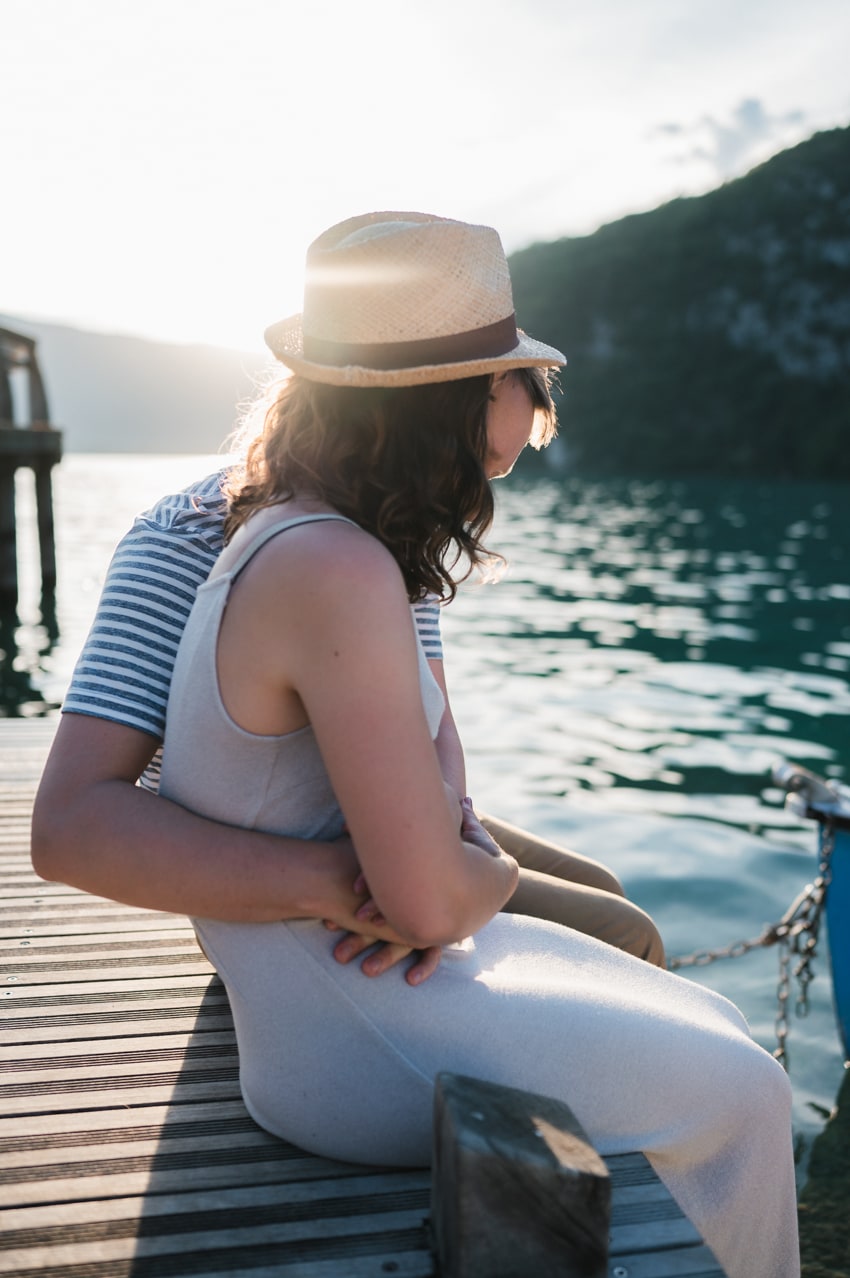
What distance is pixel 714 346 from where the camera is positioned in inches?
3878

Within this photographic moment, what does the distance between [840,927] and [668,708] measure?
598 cm

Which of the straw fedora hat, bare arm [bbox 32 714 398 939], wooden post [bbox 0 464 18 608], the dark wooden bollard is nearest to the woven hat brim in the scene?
the straw fedora hat

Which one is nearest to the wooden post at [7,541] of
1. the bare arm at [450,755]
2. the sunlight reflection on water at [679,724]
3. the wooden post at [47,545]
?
the wooden post at [47,545]

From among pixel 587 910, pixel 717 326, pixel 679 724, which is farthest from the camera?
pixel 717 326

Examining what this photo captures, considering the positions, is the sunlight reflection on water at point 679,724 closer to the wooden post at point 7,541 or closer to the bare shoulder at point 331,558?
the bare shoulder at point 331,558

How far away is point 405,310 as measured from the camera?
1744 mm

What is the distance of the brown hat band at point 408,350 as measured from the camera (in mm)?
1711

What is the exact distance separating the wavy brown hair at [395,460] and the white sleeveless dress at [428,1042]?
168 millimetres

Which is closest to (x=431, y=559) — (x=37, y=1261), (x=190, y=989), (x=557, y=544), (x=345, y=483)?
(x=345, y=483)

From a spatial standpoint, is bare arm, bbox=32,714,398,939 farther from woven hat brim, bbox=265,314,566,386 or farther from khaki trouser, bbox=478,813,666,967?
khaki trouser, bbox=478,813,666,967

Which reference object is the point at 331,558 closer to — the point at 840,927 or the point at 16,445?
the point at 840,927

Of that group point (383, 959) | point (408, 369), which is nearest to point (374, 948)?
point (383, 959)

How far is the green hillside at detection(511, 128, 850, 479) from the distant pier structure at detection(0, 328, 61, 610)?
7260 cm

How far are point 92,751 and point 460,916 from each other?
2.35ft
